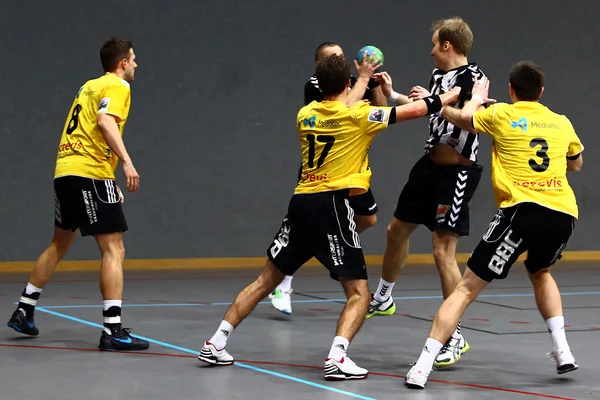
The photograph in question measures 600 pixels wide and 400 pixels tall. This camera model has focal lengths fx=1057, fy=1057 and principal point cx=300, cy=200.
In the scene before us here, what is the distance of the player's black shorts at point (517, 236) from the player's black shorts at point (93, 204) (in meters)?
2.39

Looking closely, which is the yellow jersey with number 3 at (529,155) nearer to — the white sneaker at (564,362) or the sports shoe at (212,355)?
the white sneaker at (564,362)

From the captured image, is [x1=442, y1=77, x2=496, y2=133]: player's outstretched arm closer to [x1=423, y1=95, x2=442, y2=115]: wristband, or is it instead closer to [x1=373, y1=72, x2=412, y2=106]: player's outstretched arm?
[x1=423, y1=95, x2=442, y2=115]: wristband

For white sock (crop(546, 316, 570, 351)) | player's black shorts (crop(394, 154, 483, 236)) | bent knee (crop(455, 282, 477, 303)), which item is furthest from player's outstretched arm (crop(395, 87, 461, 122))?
white sock (crop(546, 316, 570, 351))

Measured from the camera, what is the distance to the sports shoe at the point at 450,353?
630 centimetres

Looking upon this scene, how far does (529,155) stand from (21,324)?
11.9 ft

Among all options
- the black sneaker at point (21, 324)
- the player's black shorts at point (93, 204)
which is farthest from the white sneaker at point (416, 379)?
the black sneaker at point (21, 324)

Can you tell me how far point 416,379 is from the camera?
18.5ft

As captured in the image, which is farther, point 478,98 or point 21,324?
point 21,324

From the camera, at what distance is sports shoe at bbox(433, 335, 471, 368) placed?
6301 millimetres

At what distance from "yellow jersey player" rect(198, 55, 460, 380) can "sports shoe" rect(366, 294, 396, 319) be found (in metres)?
2.06

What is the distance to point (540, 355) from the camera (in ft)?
22.4

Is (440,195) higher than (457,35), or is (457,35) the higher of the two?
(457,35)

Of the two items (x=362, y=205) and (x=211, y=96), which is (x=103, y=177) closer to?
(x=362, y=205)

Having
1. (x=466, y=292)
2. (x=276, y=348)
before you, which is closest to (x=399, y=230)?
(x=276, y=348)
